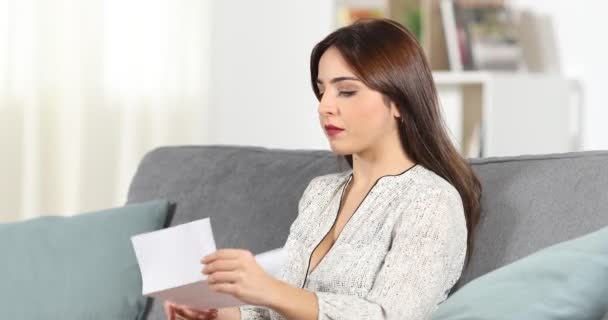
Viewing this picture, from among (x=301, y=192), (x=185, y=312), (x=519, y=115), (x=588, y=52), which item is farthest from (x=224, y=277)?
(x=588, y=52)

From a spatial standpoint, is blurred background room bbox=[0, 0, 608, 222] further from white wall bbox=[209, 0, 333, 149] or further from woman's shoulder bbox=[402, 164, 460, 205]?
woman's shoulder bbox=[402, 164, 460, 205]

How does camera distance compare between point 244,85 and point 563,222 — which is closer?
point 563,222

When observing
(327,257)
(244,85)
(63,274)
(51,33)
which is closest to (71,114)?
(51,33)

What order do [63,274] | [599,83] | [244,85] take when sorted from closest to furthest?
[63,274], [599,83], [244,85]

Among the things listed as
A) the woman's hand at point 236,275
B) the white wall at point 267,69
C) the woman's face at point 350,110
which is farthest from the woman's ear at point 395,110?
the white wall at point 267,69

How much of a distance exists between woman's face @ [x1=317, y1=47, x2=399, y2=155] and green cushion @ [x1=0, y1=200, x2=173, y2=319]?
0.59 meters

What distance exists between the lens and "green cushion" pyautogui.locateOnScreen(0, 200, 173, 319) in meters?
1.98

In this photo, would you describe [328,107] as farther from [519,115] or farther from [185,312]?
[519,115]

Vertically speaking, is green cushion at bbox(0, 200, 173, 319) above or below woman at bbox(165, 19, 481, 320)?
below

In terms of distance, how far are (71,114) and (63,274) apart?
1603 mm

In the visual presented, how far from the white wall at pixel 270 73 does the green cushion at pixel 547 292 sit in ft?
9.42

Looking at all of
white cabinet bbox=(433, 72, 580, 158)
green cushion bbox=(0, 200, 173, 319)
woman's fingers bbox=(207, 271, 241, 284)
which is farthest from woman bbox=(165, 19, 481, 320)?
white cabinet bbox=(433, 72, 580, 158)

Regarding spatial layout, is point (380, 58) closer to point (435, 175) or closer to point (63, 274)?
point (435, 175)

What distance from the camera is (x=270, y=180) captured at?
6.84 ft
